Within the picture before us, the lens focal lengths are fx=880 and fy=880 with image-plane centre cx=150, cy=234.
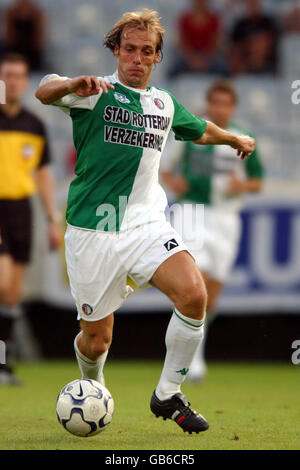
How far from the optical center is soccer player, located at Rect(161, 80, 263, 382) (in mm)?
7902

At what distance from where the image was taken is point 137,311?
921 centimetres

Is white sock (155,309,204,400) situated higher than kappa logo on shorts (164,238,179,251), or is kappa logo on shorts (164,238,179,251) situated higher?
kappa logo on shorts (164,238,179,251)

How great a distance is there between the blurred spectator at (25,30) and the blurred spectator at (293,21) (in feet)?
11.4

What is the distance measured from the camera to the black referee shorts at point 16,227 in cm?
732

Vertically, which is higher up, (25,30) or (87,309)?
(25,30)

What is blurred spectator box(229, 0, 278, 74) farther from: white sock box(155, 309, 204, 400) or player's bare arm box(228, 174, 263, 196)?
white sock box(155, 309, 204, 400)

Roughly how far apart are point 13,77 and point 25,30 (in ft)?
15.2

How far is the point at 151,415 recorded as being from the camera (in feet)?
17.6

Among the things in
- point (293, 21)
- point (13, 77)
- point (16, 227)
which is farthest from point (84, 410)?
point (293, 21)

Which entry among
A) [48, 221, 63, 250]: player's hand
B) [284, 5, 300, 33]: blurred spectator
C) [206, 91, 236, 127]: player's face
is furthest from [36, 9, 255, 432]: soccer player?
[284, 5, 300, 33]: blurred spectator

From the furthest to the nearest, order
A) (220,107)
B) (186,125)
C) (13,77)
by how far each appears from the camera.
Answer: (220,107), (13,77), (186,125)

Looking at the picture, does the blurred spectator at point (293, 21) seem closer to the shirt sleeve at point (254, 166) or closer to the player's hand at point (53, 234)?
the shirt sleeve at point (254, 166)

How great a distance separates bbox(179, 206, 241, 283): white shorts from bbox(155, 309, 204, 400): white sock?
337 cm

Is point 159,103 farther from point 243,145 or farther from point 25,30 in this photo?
point 25,30
